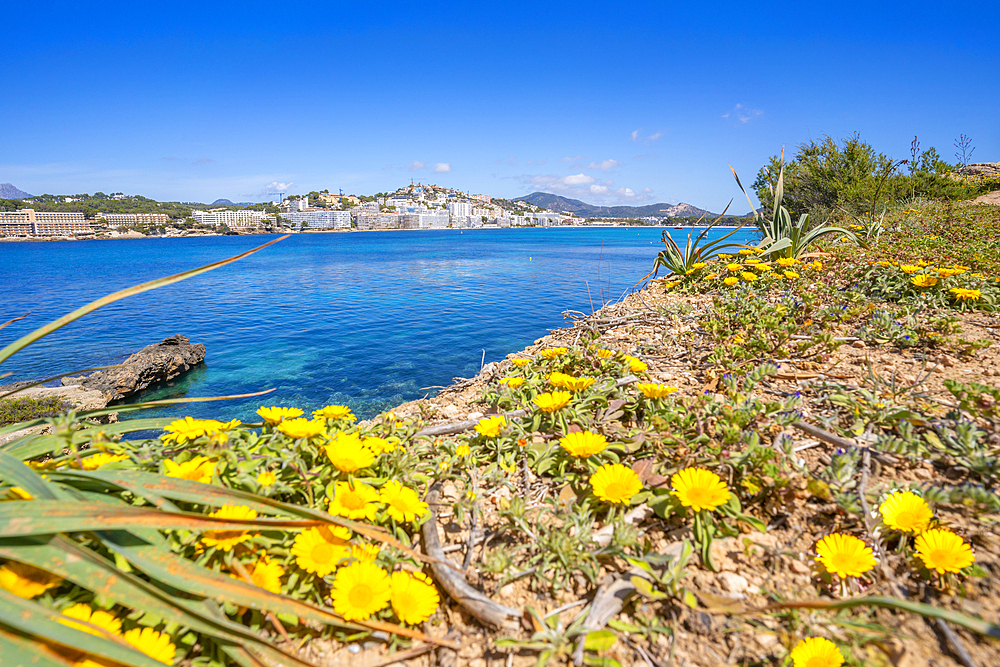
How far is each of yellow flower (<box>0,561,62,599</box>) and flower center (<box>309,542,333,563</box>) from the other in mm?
538

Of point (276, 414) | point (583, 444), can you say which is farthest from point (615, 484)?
point (276, 414)

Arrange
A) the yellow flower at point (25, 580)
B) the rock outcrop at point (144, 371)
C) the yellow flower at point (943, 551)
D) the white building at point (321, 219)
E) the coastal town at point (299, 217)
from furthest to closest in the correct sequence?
the white building at point (321, 219)
the coastal town at point (299, 217)
the rock outcrop at point (144, 371)
the yellow flower at point (943, 551)
the yellow flower at point (25, 580)

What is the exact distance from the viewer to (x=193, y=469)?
4.33ft

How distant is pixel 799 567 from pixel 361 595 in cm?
129

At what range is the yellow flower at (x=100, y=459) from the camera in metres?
1.31

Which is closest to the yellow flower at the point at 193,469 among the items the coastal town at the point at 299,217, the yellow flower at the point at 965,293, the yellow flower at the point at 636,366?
the yellow flower at the point at 636,366

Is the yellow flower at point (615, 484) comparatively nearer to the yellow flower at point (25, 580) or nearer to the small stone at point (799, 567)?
the small stone at point (799, 567)

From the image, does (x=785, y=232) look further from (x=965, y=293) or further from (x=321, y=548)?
(x=321, y=548)

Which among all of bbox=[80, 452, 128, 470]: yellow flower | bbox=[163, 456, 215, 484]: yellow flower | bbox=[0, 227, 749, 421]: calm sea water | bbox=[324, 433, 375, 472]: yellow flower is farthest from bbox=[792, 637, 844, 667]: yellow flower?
bbox=[0, 227, 749, 421]: calm sea water

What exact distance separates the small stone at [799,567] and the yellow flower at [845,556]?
46 mm

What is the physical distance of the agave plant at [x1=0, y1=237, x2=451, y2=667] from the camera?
2.65 ft

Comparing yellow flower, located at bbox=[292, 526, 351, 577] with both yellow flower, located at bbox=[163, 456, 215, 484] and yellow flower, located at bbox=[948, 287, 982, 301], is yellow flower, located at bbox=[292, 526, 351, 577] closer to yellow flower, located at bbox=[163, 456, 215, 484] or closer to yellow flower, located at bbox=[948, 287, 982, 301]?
yellow flower, located at bbox=[163, 456, 215, 484]

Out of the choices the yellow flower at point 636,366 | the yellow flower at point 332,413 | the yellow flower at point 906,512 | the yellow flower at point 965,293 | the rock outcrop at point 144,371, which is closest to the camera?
the yellow flower at point 906,512

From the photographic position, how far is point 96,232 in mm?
92625
